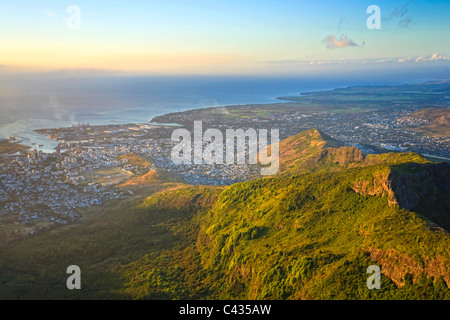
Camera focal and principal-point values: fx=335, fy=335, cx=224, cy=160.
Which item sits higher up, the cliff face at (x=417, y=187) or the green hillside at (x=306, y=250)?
the cliff face at (x=417, y=187)

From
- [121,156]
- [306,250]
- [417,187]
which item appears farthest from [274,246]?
[121,156]

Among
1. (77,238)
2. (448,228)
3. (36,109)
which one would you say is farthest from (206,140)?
(36,109)

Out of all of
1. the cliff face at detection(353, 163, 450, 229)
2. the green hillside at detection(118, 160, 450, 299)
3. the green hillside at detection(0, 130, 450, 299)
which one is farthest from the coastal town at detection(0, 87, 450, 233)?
the cliff face at detection(353, 163, 450, 229)

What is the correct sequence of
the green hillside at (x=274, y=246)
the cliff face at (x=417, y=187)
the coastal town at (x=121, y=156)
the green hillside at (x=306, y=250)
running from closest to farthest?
the green hillside at (x=306, y=250) < the green hillside at (x=274, y=246) < the cliff face at (x=417, y=187) < the coastal town at (x=121, y=156)

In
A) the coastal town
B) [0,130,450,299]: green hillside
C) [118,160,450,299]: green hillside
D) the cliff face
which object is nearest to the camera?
[118,160,450,299]: green hillside

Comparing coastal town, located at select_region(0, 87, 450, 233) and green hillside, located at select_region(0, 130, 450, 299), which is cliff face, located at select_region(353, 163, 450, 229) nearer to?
green hillside, located at select_region(0, 130, 450, 299)

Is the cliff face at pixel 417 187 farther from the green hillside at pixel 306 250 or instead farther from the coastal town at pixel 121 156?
the coastal town at pixel 121 156

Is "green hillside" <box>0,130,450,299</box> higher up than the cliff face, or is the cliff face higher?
Result: the cliff face

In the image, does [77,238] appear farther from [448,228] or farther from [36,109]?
[36,109]

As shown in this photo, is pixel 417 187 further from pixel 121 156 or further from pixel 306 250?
pixel 121 156

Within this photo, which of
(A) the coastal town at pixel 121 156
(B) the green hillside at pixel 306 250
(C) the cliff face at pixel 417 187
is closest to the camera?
(B) the green hillside at pixel 306 250

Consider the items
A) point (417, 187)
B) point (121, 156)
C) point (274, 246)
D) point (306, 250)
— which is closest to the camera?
point (306, 250)

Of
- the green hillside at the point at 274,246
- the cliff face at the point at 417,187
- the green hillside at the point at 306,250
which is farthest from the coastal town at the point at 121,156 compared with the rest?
the cliff face at the point at 417,187
